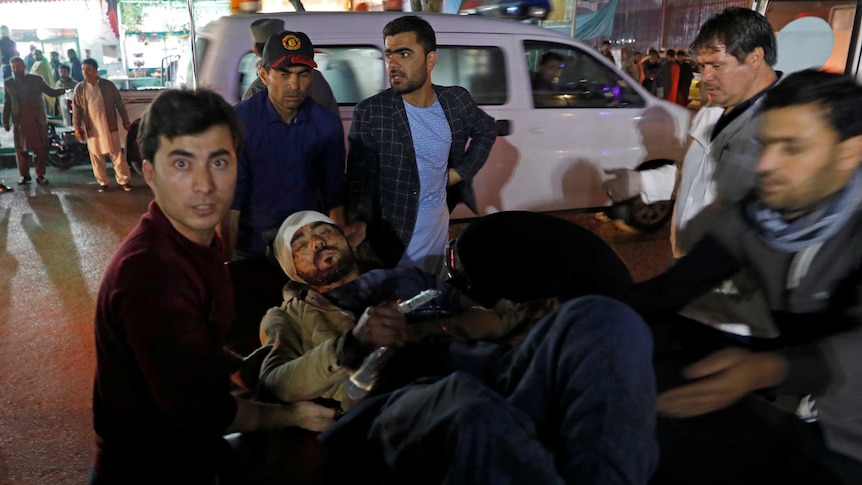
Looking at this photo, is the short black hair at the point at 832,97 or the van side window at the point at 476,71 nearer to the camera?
the short black hair at the point at 832,97

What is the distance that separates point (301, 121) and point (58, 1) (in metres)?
15.4

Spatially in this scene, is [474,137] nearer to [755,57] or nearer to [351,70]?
[755,57]

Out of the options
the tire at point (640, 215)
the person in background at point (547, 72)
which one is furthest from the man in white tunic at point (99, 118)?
the tire at point (640, 215)

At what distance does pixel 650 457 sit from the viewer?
55.1 inches

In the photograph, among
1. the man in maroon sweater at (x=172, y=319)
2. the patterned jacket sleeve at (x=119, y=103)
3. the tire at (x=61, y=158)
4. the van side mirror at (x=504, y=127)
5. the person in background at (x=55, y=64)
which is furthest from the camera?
the person in background at (x=55, y=64)

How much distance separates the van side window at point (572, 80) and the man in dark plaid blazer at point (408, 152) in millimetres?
2472

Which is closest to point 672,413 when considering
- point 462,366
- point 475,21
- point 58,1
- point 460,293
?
point 462,366

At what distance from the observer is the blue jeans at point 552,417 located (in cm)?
136

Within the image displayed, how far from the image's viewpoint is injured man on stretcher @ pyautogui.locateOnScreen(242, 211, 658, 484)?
1369mm

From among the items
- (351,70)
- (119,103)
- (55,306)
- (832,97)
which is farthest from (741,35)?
(119,103)

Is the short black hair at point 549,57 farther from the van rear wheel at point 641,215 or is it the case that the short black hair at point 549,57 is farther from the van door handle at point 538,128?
the van rear wheel at point 641,215

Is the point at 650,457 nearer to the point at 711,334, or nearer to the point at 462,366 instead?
the point at 462,366

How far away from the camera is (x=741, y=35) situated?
8.20ft

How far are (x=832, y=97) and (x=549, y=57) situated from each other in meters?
4.25
